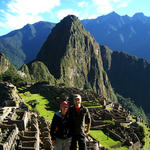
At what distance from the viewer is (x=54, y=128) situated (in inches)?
405

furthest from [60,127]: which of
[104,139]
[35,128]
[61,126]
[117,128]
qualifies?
[117,128]

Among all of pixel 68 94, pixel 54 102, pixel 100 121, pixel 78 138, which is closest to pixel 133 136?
pixel 100 121

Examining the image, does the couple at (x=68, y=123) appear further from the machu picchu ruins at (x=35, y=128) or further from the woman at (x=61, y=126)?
the machu picchu ruins at (x=35, y=128)

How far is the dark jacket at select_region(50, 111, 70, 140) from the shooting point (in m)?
10.2

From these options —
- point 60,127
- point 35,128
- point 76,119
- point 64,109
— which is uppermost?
point 64,109

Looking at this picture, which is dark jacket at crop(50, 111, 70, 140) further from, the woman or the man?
the man

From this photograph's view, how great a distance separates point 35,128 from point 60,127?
70.0 ft

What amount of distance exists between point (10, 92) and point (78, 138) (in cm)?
7257

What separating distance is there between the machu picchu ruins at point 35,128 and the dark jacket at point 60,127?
1262cm

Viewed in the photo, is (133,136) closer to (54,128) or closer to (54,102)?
(54,102)

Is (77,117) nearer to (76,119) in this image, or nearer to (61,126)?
(76,119)

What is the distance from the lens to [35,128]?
98.8 feet

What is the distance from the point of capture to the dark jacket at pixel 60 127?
10211mm

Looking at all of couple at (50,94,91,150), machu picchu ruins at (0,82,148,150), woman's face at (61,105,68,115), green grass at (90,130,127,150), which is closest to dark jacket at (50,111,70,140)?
couple at (50,94,91,150)
